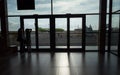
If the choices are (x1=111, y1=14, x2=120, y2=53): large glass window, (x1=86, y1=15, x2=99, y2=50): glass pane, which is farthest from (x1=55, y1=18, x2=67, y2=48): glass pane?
(x1=111, y1=14, x2=120, y2=53): large glass window

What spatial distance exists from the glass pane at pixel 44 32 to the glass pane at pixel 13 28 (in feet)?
5.36

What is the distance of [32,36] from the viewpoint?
9289 millimetres

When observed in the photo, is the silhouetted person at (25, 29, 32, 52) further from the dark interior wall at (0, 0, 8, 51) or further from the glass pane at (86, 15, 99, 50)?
the glass pane at (86, 15, 99, 50)

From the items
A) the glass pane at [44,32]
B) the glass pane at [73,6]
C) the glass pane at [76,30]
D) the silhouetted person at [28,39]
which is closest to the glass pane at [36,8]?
the glass pane at [73,6]

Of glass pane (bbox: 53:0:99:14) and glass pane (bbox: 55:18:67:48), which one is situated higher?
glass pane (bbox: 53:0:99:14)

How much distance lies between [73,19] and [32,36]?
10.4 ft

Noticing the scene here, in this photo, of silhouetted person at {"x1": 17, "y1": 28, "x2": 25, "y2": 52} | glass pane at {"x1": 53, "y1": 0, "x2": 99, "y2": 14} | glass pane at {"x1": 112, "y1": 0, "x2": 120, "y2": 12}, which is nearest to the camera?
glass pane at {"x1": 112, "y1": 0, "x2": 120, "y2": 12}

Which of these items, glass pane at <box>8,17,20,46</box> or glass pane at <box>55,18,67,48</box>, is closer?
glass pane at <box>55,18,67,48</box>

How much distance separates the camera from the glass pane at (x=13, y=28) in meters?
9.31

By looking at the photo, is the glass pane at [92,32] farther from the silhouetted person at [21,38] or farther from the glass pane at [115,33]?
the silhouetted person at [21,38]

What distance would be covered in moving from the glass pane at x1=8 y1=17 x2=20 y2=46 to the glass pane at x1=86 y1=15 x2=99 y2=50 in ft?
16.4

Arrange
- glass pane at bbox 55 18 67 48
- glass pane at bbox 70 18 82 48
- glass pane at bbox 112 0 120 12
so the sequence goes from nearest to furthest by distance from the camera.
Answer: glass pane at bbox 112 0 120 12
glass pane at bbox 70 18 82 48
glass pane at bbox 55 18 67 48

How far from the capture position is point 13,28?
9414mm

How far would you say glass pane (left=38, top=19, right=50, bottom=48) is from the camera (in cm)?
913
